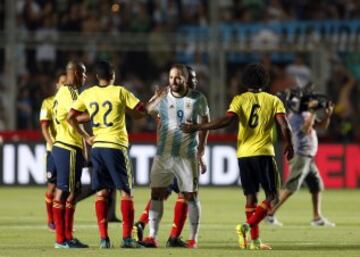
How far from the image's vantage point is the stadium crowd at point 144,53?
92.2ft

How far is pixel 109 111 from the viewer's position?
1431 cm

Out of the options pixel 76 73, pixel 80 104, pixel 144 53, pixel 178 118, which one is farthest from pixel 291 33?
pixel 80 104

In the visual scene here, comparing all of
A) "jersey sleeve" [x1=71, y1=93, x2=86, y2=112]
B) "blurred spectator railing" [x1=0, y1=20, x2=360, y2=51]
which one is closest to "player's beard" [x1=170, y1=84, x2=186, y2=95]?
"jersey sleeve" [x1=71, y1=93, x2=86, y2=112]

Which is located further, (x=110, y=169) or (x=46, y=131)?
(x=46, y=131)

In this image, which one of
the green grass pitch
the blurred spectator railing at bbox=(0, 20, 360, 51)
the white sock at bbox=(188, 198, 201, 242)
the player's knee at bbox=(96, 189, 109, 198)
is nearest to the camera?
the green grass pitch

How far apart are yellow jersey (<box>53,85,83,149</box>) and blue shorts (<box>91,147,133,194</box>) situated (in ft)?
2.55

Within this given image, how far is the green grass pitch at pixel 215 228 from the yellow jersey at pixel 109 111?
118 centimetres

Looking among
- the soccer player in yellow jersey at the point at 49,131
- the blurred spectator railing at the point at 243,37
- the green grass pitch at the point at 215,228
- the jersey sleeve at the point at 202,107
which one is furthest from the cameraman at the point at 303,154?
the blurred spectator railing at the point at 243,37

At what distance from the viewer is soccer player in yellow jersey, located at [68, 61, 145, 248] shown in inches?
561

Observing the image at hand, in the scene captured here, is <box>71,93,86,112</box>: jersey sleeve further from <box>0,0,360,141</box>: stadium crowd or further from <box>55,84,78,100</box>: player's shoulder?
<box>0,0,360,141</box>: stadium crowd

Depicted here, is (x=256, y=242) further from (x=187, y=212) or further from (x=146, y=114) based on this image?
(x=146, y=114)

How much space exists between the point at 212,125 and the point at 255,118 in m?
0.54

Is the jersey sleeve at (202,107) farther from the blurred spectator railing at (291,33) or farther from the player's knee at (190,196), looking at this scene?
the blurred spectator railing at (291,33)

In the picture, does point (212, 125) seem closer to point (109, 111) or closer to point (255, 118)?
point (255, 118)
